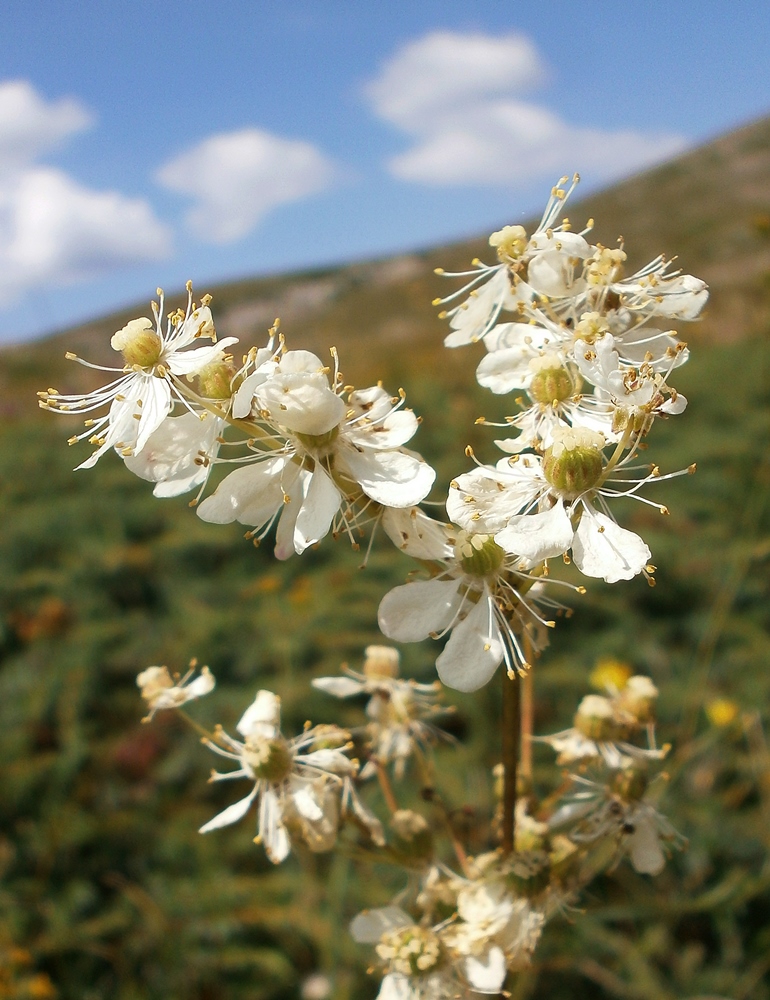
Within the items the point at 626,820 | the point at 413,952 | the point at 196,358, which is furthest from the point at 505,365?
the point at 413,952

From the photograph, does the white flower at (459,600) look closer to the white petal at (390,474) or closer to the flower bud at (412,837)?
the white petal at (390,474)

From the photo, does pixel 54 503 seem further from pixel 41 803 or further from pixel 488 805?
pixel 488 805

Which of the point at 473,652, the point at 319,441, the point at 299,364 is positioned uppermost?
the point at 299,364

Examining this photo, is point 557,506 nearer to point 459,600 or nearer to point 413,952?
point 459,600

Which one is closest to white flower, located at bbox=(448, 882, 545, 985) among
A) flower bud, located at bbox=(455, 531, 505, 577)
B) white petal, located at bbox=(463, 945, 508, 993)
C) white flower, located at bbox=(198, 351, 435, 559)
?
white petal, located at bbox=(463, 945, 508, 993)

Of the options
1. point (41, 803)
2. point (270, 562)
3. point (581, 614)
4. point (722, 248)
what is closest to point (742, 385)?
point (581, 614)
